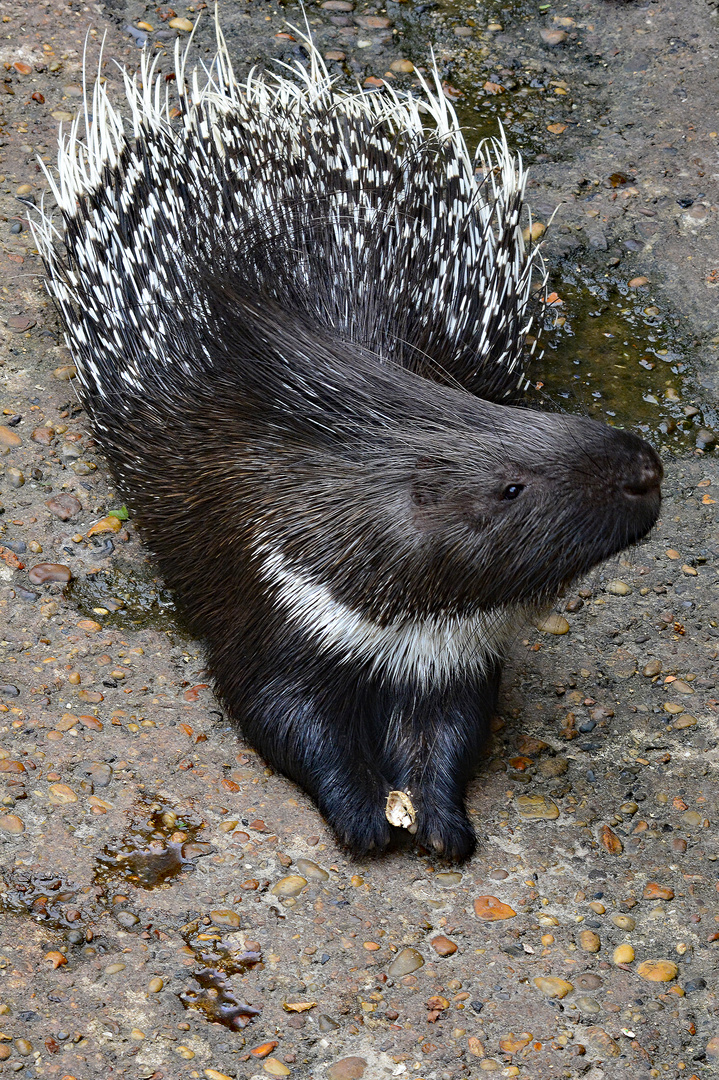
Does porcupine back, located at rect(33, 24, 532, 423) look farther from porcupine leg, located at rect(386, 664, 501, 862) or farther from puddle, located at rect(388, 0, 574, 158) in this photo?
puddle, located at rect(388, 0, 574, 158)

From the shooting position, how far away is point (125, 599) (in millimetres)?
3484

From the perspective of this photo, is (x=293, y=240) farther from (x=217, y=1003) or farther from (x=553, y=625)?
(x=217, y=1003)

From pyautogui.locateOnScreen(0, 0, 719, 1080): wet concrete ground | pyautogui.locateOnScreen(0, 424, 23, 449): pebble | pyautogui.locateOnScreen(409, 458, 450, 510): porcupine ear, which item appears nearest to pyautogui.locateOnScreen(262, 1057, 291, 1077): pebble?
pyautogui.locateOnScreen(0, 0, 719, 1080): wet concrete ground

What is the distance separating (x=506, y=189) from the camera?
3.80 m

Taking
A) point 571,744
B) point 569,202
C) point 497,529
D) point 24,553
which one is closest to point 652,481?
point 497,529

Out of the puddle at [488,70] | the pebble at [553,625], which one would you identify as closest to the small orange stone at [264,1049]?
the pebble at [553,625]

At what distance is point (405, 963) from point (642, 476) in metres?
1.21

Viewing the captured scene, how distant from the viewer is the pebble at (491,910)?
2.83 metres

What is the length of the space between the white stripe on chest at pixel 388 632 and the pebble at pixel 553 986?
0.74 m

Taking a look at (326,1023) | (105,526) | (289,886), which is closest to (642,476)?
(289,886)

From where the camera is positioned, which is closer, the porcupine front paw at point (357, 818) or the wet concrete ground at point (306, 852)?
the wet concrete ground at point (306, 852)

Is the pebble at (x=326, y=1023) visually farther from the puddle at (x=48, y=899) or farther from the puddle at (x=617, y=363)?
the puddle at (x=617, y=363)

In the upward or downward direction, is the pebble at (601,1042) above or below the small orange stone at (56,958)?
below

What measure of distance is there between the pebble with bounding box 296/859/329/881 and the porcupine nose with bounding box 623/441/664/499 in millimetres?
1159
